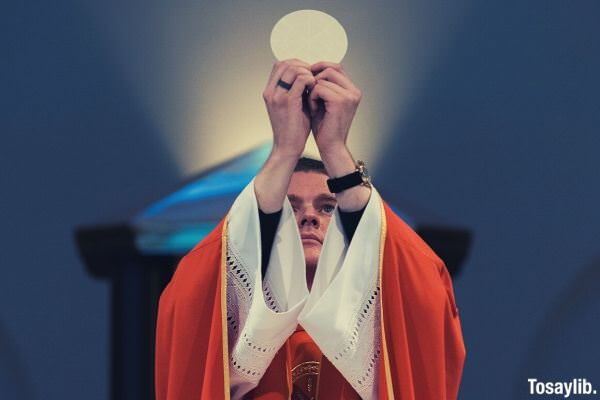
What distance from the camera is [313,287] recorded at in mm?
2041

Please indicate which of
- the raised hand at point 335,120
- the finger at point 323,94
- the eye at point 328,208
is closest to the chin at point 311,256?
the eye at point 328,208

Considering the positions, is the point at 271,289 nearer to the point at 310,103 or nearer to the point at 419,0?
the point at 310,103

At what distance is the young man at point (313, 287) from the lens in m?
1.99

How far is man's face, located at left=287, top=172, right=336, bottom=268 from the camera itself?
223cm

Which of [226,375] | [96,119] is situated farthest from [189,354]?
[96,119]

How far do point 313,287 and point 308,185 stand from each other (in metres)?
0.34

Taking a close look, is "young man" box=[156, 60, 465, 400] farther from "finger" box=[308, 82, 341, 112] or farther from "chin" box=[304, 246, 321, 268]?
"chin" box=[304, 246, 321, 268]

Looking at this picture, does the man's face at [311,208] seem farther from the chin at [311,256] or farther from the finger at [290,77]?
the finger at [290,77]

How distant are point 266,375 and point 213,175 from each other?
88 cm

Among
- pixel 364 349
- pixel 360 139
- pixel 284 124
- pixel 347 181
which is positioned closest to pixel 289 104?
pixel 284 124

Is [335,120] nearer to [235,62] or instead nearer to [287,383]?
[287,383]

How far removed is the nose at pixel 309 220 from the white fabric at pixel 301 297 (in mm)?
201

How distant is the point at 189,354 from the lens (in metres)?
2.06

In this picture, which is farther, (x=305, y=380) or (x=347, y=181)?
(x=305, y=380)
